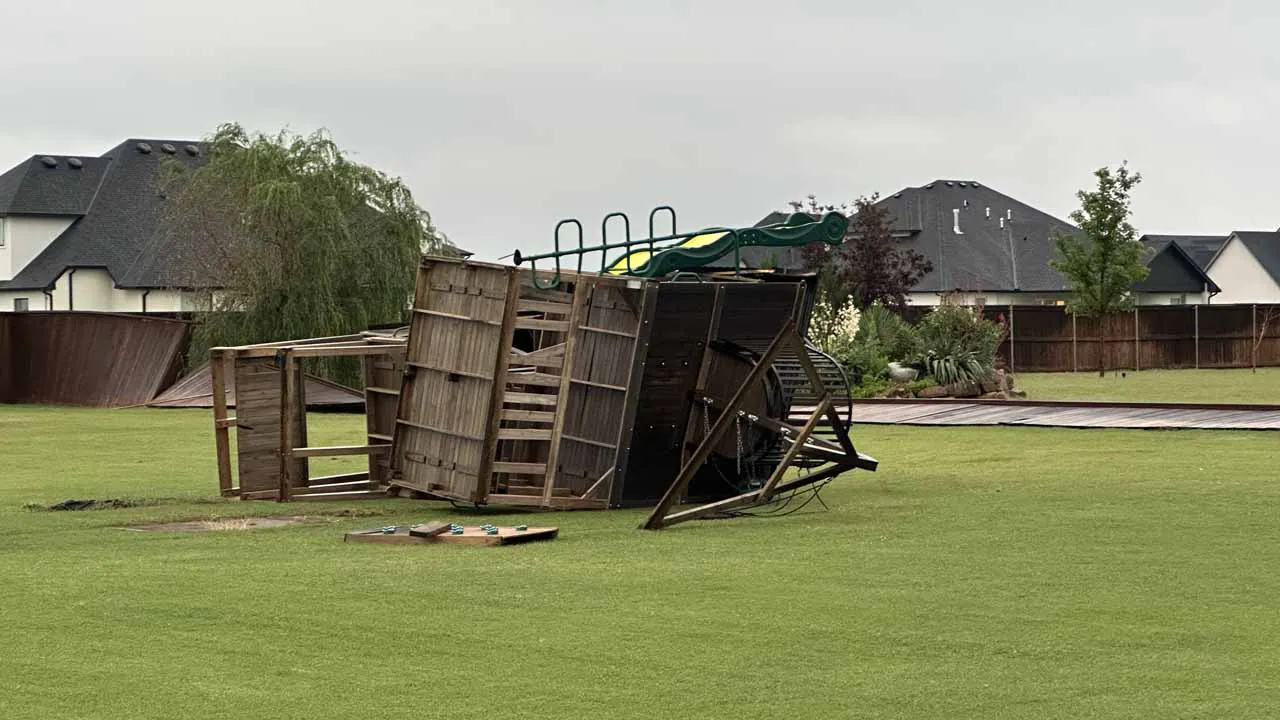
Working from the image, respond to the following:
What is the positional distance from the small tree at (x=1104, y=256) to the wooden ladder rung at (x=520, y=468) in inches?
1412

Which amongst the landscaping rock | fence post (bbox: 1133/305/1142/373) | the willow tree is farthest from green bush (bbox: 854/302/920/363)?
fence post (bbox: 1133/305/1142/373)

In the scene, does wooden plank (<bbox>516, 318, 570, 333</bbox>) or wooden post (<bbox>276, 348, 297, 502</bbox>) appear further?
wooden post (<bbox>276, 348, 297, 502</bbox>)

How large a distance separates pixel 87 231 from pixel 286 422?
5088 centimetres

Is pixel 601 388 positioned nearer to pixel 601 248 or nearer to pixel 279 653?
pixel 601 248

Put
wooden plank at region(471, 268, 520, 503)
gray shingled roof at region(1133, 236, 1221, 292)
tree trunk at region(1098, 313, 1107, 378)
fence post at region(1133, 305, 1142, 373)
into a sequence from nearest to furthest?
wooden plank at region(471, 268, 520, 503) → tree trunk at region(1098, 313, 1107, 378) → fence post at region(1133, 305, 1142, 373) → gray shingled roof at region(1133, 236, 1221, 292)

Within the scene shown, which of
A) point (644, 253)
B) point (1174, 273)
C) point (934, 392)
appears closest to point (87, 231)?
point (934, 392)

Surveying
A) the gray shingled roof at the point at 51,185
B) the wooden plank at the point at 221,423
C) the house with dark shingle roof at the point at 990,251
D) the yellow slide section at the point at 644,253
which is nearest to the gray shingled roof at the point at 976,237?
the house with dark shingle roof at the point at 990,251

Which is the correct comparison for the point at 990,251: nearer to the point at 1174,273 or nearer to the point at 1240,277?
the point at 1174,273

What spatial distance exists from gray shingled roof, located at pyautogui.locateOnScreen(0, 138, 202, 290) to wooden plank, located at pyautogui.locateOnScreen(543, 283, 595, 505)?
47199 millimetres

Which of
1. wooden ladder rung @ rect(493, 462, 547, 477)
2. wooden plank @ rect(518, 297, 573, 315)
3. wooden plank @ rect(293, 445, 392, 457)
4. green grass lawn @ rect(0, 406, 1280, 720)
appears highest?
wooden plank @ rect(518, 297, 573, 315)

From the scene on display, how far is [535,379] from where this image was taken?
51.7 feet

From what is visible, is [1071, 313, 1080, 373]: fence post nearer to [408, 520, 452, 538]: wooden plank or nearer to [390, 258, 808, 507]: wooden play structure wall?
[390, 258, 808, 507]: wooden play structure wall

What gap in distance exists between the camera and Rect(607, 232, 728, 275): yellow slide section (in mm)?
17031

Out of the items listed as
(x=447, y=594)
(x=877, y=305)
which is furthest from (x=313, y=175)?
(x=447, y=594)
